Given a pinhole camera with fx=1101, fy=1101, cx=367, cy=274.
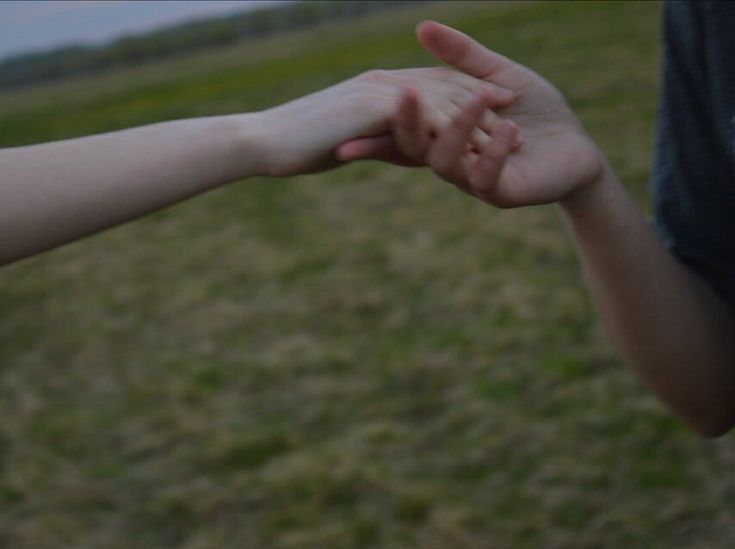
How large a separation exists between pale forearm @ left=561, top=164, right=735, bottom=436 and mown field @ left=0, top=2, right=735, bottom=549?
73 cm

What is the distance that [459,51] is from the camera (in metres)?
0.85

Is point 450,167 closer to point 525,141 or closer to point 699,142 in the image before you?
point 525,141

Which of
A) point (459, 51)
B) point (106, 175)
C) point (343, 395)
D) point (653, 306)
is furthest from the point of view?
point (343, 395)

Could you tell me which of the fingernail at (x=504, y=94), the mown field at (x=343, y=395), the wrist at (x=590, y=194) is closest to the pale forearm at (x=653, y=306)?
the wrist at (x=590, y=194)

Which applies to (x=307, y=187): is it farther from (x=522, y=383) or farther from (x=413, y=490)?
(x=413, y=490)

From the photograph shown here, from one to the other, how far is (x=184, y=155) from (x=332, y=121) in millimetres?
112

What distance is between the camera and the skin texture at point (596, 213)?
0.79m

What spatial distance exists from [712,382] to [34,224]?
60 centimetres

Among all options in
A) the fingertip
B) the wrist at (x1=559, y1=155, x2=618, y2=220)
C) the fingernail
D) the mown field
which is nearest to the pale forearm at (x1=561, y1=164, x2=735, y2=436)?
the wrist at (x1=559, y1=155, x2=618, y2=220)

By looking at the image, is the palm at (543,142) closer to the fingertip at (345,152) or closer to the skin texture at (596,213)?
the skin texture at (596,213)

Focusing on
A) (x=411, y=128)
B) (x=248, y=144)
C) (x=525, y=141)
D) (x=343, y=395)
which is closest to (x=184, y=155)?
(x=248, y=144)

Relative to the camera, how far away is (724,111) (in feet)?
2.86

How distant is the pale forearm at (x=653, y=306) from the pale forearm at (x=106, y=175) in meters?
0.30

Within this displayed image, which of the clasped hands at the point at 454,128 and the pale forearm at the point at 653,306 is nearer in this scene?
the clasped hands at the point at 454,128
